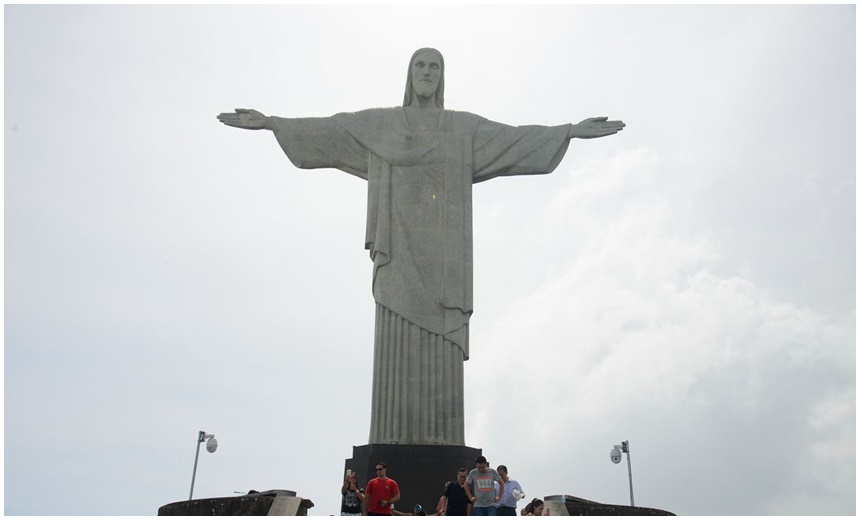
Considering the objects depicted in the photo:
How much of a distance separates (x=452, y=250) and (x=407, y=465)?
3823mm

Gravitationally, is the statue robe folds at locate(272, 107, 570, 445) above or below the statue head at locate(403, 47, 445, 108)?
below

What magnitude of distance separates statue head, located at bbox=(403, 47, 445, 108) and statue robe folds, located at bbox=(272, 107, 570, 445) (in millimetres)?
382

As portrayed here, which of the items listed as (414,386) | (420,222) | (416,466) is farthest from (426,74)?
(416,466)

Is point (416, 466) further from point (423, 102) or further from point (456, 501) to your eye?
point (423, 102)

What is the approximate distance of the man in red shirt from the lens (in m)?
10.8

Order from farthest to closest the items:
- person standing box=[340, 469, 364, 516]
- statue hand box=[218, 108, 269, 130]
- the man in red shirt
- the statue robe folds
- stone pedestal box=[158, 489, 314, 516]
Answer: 1. statue hand box=[218, 108, 269, 130]
2. the statue robe folds
3. person standing box=[340, 469, 364, 516]
4. the man in red shirt
5. stone pedestal box=[158, 489, 314, 516]

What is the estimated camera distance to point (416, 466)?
44.4 feet

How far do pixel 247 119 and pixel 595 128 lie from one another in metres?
6.46

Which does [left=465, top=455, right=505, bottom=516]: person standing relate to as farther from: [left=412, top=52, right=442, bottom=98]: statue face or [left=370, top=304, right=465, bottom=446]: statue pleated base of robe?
[left=412, top=52, right=442, bottom=98]: statue face

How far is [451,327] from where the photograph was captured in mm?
14789

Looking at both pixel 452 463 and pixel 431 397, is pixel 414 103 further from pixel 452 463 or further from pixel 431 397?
pixel 452 463

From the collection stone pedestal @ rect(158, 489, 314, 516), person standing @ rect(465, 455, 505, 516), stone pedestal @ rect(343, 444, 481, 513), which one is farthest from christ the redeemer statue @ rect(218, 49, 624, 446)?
stone pedestal @ rect(158, 489, 314, 516)

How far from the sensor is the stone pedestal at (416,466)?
13.2 m

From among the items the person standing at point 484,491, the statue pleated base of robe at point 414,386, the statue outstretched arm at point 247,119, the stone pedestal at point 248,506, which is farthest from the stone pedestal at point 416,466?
the statue outstretched arm at point 247,119
